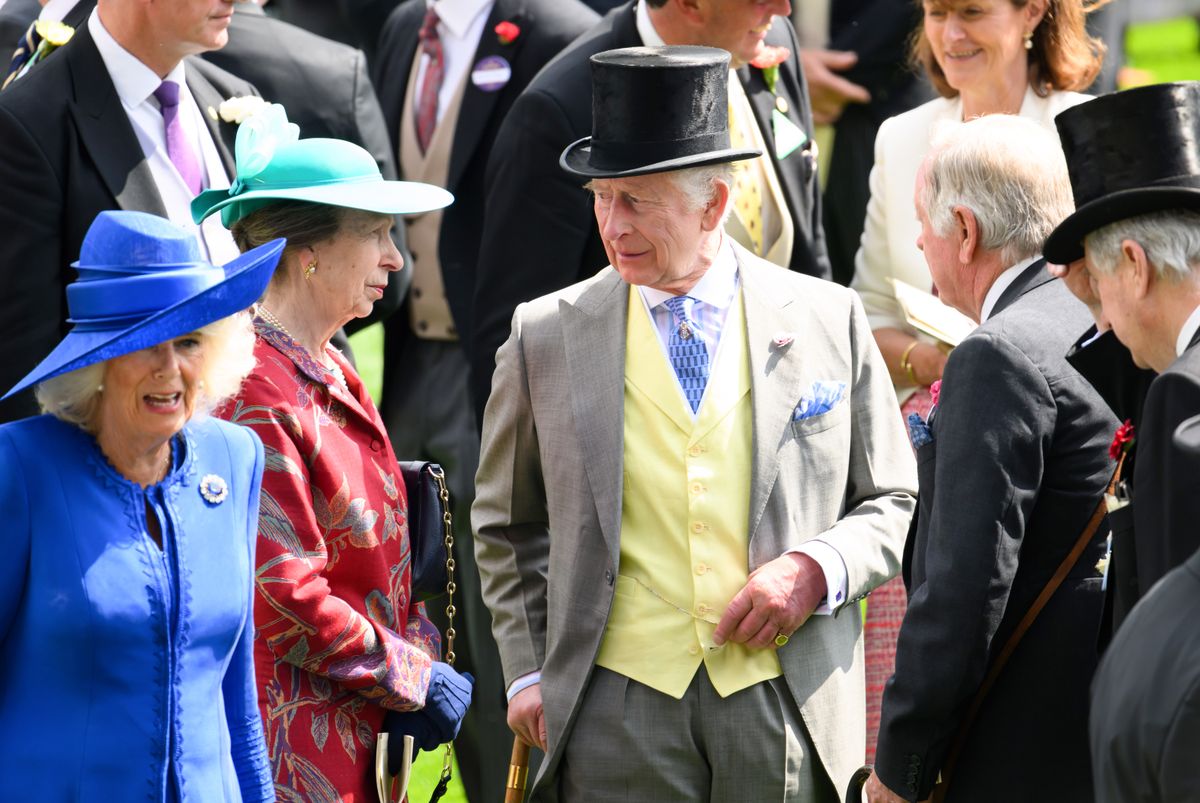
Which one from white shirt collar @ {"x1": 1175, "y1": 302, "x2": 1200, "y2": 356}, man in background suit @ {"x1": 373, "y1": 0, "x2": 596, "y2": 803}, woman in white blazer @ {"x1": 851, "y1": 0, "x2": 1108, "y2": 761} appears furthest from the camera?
man in background suit @ {"x1": 373, "y1": 0, "x2": 596, "y2": 803}

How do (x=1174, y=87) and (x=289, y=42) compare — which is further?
(x=289, y=42)

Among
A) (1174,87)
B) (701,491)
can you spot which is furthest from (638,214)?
(1174,87)

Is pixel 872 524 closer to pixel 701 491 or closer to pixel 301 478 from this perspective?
pixel 701 491

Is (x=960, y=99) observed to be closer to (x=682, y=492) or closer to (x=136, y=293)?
(x=682, y=492)

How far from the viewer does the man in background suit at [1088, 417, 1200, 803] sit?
234 cm

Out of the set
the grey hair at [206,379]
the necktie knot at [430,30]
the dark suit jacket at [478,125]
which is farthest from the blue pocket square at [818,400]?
the necktie knot at [430,30]

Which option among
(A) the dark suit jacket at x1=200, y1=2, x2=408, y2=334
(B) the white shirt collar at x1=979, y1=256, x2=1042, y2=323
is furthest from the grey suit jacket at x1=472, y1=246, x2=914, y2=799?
(A) the dark suit jacket at x1=200, y1=2, x2=408, y2=334

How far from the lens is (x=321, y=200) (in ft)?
13.2

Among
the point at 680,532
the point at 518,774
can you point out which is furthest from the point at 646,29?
the point at 518,774

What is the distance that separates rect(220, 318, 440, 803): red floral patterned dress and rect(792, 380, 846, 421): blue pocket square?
96 cm

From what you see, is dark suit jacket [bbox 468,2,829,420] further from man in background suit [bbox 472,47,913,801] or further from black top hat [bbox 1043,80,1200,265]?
black top hat [bbox 1043,80,1200,265]

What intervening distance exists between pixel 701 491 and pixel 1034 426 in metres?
0.76

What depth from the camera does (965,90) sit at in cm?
597

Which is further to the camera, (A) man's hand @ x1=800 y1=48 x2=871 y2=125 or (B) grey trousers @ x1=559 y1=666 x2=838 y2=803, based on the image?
(A) man's hand @ x1=800 y1=48 x2=871 y2=125
